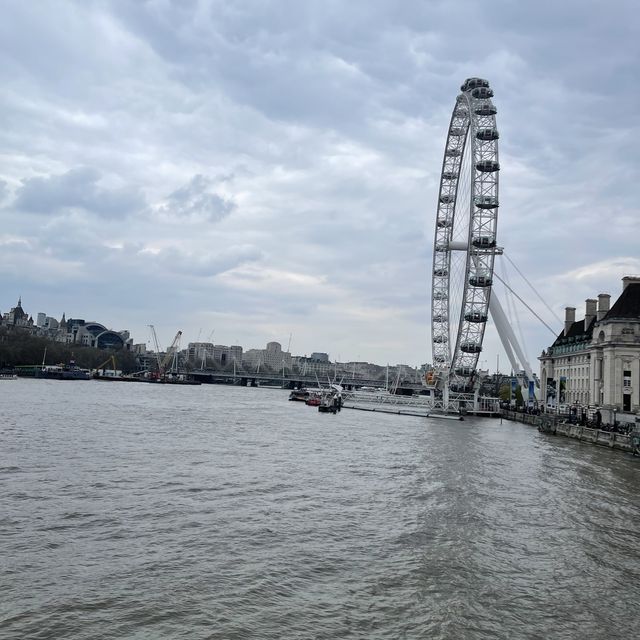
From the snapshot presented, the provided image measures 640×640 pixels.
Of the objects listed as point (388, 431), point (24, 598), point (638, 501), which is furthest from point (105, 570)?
point (388, 431)

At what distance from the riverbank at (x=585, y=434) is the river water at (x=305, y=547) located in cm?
1236

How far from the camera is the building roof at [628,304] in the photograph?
65.6 metres

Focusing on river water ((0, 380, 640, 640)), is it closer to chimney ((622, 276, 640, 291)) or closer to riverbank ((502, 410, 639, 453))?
riverbank ((502, 410, 639, 453))

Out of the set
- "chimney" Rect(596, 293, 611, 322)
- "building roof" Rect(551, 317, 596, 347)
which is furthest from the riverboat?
"chimney" Rect(596, 293, 611, 322)

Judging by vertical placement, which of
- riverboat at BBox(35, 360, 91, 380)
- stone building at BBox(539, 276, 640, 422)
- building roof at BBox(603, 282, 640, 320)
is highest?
building roof at BBox(603, 282, 640, 320)

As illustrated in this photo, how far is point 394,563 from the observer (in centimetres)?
1537

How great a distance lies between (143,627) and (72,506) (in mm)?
9500

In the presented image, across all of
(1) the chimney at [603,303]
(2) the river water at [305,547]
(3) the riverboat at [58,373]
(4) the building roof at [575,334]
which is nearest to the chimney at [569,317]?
(4) the building roof at [575,334]

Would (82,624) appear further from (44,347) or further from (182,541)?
(44,347)

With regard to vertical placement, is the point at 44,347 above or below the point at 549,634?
above

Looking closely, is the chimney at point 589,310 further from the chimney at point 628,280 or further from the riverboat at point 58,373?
the riverboat at point 58,373

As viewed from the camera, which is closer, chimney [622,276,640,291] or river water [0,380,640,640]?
river water [0,380,640,640]

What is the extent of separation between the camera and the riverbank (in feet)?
147

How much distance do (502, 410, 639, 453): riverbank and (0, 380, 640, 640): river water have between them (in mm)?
12363
